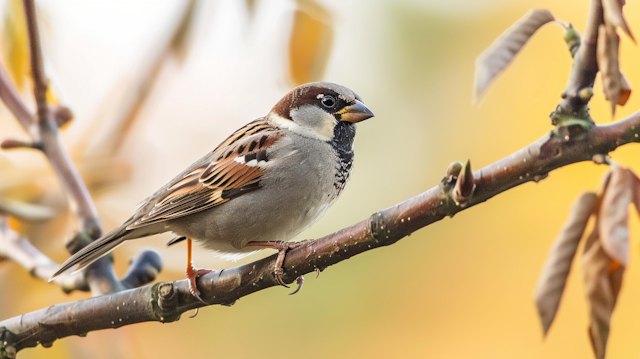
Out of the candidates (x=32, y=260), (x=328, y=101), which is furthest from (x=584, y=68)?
(x=32, y=260)

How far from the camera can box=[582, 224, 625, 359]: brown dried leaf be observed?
720 millimetres

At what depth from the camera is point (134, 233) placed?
200 centimetres

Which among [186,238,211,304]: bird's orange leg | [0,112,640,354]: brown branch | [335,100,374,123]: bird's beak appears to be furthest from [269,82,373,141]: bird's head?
[0,112,640,354]: brown branch

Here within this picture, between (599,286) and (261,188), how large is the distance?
4.33 feet

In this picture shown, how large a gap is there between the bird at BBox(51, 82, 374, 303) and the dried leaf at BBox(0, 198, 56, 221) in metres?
0.20

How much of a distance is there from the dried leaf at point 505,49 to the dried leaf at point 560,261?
0.66ft

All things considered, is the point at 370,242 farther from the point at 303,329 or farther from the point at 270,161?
the point at 303,329

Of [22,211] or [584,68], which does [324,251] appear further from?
[22,211]

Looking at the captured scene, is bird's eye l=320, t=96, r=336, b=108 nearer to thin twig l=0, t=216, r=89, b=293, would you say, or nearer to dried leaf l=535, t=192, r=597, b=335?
thin twig l=0, t=216, r=89, b=293

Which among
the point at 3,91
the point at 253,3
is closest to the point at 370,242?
the point at 253,3

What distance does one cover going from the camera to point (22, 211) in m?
1.89

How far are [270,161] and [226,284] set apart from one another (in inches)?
21.1

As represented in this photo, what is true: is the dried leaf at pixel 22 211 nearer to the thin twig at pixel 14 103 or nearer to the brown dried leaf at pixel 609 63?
the thin twig at pixel 14 103

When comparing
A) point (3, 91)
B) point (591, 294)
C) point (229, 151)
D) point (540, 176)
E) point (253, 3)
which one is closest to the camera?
point (591, 294)
